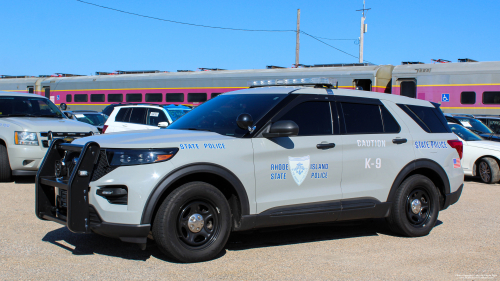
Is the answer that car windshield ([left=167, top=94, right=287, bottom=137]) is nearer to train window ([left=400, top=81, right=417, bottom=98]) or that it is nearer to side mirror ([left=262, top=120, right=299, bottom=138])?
side mirror ([left=262, top=120, right=299, bottom=138])

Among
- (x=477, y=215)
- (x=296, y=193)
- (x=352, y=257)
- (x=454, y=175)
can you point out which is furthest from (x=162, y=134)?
(x=477, y=215)

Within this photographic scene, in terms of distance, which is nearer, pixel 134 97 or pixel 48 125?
pixel 48 125

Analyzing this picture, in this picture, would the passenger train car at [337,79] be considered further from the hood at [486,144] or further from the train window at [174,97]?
the hood at [486,144]

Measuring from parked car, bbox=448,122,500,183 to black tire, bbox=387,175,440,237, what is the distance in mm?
5916

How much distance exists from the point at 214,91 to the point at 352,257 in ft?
63.5

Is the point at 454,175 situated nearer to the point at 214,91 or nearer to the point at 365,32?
the point at 214,91

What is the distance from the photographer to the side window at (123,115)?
12.2 meters

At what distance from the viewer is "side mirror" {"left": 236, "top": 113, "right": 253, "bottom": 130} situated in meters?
4.81

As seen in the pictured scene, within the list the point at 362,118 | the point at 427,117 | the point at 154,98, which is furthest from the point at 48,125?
the point at 154,98

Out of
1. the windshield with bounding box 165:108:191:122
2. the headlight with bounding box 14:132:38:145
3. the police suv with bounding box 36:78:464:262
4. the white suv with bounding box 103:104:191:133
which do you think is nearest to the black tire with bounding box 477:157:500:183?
the police suv with bounding box 36:78:464:262

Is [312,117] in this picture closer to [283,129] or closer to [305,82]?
[283,129]

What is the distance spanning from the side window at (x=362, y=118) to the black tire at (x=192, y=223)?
5.82ft

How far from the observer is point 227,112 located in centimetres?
541

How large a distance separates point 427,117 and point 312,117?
1.87 metres
